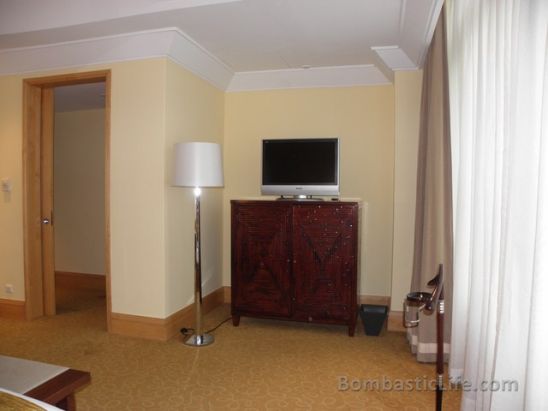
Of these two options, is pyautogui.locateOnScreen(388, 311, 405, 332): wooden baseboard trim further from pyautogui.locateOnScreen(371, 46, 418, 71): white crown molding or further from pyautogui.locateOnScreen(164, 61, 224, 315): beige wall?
pyautogui.locateOnScreen(371, 46, 418, 71): white crown molding

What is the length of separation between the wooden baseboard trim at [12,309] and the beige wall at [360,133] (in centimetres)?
279

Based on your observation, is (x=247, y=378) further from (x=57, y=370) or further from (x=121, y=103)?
(x=121, y=103)

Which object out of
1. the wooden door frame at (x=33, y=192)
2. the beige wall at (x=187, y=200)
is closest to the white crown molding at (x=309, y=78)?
the beige wall at (x=187, y=200)

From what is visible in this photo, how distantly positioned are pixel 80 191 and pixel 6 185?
56.6 inches

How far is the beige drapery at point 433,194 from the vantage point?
2.47 m

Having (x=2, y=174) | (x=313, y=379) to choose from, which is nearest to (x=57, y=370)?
(x=313, y=379)

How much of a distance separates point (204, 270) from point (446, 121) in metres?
2.67

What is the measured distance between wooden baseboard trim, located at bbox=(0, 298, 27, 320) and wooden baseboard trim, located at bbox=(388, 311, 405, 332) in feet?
11.3

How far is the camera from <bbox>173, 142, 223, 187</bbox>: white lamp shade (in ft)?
10.1

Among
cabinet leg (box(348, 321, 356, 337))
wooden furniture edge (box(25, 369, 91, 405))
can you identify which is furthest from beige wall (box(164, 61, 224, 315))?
wooden furniture edge (box(25, 369, 91, 405))

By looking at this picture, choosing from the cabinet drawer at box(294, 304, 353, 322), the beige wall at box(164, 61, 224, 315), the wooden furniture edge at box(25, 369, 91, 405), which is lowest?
the cabinet drawer at box(294, 304, 353, 322)

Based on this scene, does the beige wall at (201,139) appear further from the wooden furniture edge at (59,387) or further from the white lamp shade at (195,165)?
the wooden furniture edge at (59,387)

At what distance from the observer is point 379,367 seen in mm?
2850

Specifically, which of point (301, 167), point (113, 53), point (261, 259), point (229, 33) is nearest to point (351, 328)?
point (261, 259)
